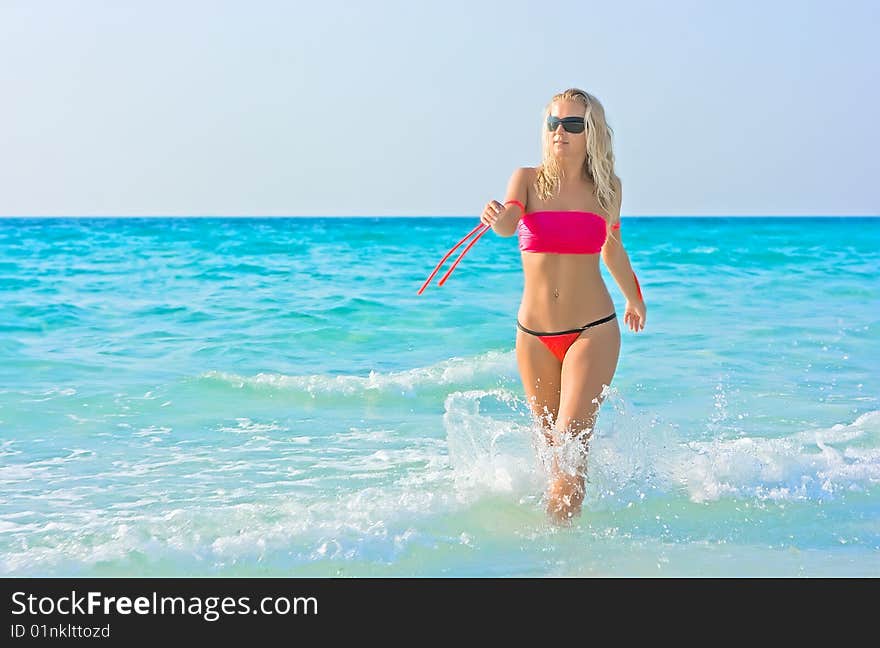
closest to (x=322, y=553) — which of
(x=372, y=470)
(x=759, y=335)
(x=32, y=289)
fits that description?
(x=372, y=470)

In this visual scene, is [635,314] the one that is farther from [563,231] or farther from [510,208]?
[510,208]

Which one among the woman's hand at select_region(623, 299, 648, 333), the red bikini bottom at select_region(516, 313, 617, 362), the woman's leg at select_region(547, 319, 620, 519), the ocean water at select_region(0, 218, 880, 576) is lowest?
the ocean water at select_region(0, 218, 880, 576)

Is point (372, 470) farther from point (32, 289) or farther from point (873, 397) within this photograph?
point (32, 289)

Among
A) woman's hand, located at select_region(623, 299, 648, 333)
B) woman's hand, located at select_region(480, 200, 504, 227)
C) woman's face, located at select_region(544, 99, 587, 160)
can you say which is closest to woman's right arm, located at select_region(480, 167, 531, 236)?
woman's hand, located at select_region(480, 200, 504, 227)

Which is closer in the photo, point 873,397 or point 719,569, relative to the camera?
point 719,569

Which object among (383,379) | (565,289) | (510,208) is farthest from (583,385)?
(383,379)

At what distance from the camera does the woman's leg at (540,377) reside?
4305mm

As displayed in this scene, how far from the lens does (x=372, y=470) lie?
5.44 meters

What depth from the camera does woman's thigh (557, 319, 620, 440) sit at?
13.6ft

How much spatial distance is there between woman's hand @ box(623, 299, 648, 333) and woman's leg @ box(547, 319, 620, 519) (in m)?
0.31

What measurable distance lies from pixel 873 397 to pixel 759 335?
3.09 meters

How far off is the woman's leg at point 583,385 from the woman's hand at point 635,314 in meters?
Result: 0.31

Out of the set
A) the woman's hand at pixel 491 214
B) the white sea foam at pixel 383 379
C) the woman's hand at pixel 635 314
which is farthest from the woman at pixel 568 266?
the white sea foam at pixel 383 379

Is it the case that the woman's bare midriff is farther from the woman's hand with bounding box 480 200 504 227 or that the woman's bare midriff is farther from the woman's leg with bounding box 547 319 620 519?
the woman's hand with bounding box 480 200 504 227
